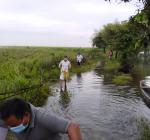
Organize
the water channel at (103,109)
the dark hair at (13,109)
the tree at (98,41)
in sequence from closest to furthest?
the dark hair at (13,109) < the water channel at (103,109) < the tree at (98,41)

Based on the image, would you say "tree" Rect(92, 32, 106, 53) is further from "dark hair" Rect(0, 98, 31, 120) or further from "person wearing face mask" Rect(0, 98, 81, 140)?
"dark hair" Rect(0, 98, 31, 120)

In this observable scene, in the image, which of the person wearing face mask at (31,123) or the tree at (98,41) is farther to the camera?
the tree at (98,41)

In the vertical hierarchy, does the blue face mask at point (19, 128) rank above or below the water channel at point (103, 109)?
above

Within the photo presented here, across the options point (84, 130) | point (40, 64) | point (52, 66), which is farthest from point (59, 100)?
point (52, 66)

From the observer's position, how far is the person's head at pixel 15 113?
3.24 metres

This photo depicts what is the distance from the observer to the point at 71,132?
3486mm

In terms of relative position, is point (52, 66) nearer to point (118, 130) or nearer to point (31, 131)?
point (118, 130)

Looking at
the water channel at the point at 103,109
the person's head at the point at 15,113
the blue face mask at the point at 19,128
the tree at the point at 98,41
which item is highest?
the person's head at the point at 15,113

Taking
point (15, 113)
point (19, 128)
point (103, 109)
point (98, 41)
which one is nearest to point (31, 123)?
point (19, 128)

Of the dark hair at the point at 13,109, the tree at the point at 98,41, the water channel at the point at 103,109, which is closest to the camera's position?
the dark hair at the point at 13,109

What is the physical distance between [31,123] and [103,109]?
41.2ft

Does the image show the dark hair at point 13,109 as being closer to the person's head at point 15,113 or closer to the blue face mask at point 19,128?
the person's head at point 15,113

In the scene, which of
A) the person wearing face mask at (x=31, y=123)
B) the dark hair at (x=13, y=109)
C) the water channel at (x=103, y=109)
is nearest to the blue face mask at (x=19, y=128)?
the person wearing face mask at (x=31, y=123)

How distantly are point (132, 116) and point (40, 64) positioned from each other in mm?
13764
